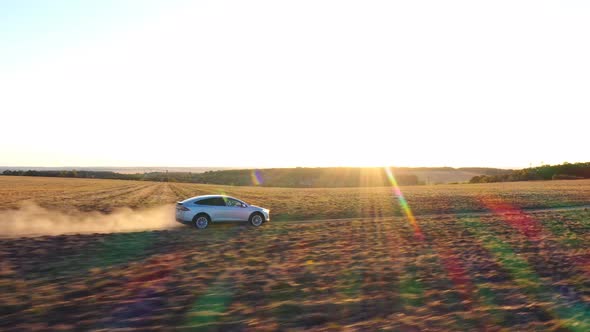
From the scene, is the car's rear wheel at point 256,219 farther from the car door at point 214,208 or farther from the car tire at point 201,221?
the car tire at point 201,221

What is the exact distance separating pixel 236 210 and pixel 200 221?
1.71 m

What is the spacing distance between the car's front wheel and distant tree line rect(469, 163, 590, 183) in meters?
70.7

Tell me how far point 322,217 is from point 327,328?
19.4 meters

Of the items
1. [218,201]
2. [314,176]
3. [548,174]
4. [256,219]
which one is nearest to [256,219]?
[256,219]

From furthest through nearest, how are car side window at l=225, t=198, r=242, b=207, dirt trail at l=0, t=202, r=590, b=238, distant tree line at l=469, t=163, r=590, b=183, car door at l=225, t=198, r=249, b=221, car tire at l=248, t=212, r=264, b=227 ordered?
1. distant tree line at l=469, t=163, r=590, b=183
2. car tire at l=248, t=212, r=264, b=227
3. car side window at l=225, t=198, r=242, b=207
4. car door at l=225, t=198, r=249, b=221
5. dirt trail at l=0, t=202, r=590, b=238

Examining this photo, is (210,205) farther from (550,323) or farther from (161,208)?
(550,323)

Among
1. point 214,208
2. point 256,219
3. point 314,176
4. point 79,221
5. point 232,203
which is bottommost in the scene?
point 79,221

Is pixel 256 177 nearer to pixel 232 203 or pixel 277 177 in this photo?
pixel 277 177

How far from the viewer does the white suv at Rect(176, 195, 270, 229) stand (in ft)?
68.5

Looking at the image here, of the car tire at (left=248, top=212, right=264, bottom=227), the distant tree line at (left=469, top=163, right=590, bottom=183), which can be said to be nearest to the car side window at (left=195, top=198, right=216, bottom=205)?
the car tire at (left=248, top=212, right=264, bottom=227)

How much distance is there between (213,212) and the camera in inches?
838

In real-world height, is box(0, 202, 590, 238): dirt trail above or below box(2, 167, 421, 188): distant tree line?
below

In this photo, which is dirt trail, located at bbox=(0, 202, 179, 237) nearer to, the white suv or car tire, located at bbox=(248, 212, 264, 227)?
the white suv

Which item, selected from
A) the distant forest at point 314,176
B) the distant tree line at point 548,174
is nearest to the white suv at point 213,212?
the distant forest at point 314,176
